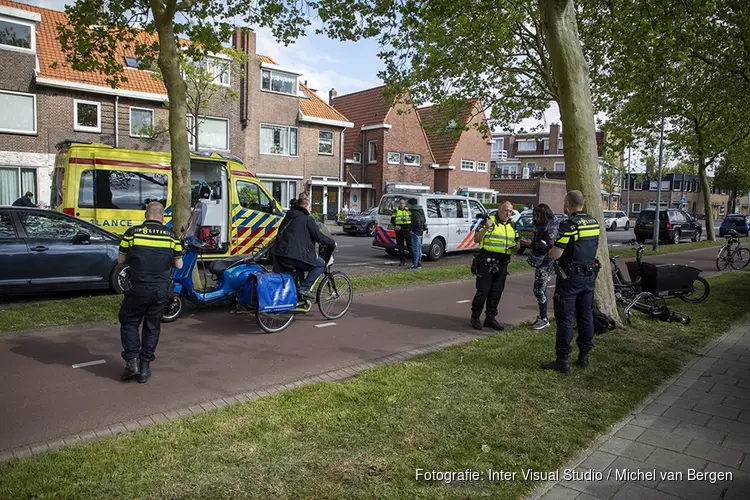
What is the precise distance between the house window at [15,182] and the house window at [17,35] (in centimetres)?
482

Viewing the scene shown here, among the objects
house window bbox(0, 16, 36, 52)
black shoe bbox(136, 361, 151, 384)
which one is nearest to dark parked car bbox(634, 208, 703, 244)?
black shoe bbox(136, 361, 151, 384)

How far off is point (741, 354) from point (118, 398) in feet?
22.3

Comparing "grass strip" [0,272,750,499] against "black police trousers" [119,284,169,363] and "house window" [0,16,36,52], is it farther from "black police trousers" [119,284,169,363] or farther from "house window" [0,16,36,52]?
"house window" [0,16,36,52]

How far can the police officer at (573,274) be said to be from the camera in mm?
5320

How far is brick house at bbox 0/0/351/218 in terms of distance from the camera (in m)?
21.2

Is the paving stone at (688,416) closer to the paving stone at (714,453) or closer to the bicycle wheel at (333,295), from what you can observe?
the paving stone at (714,453)

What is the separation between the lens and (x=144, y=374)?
4992 mm

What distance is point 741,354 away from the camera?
20.6ft

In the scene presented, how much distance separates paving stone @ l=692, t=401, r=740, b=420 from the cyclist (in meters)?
4.57

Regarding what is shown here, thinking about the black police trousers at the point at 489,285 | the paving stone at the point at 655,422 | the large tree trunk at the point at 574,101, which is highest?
the large tree trunk at the point at 574,101

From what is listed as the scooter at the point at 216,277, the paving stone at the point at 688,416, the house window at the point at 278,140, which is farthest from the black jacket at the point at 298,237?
the house window at the point at 278,140

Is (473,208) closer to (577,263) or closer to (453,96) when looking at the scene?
(453,96)

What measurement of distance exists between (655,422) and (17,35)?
25.7 metres

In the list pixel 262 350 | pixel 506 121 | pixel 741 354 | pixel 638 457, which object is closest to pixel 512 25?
pixel 506 121
